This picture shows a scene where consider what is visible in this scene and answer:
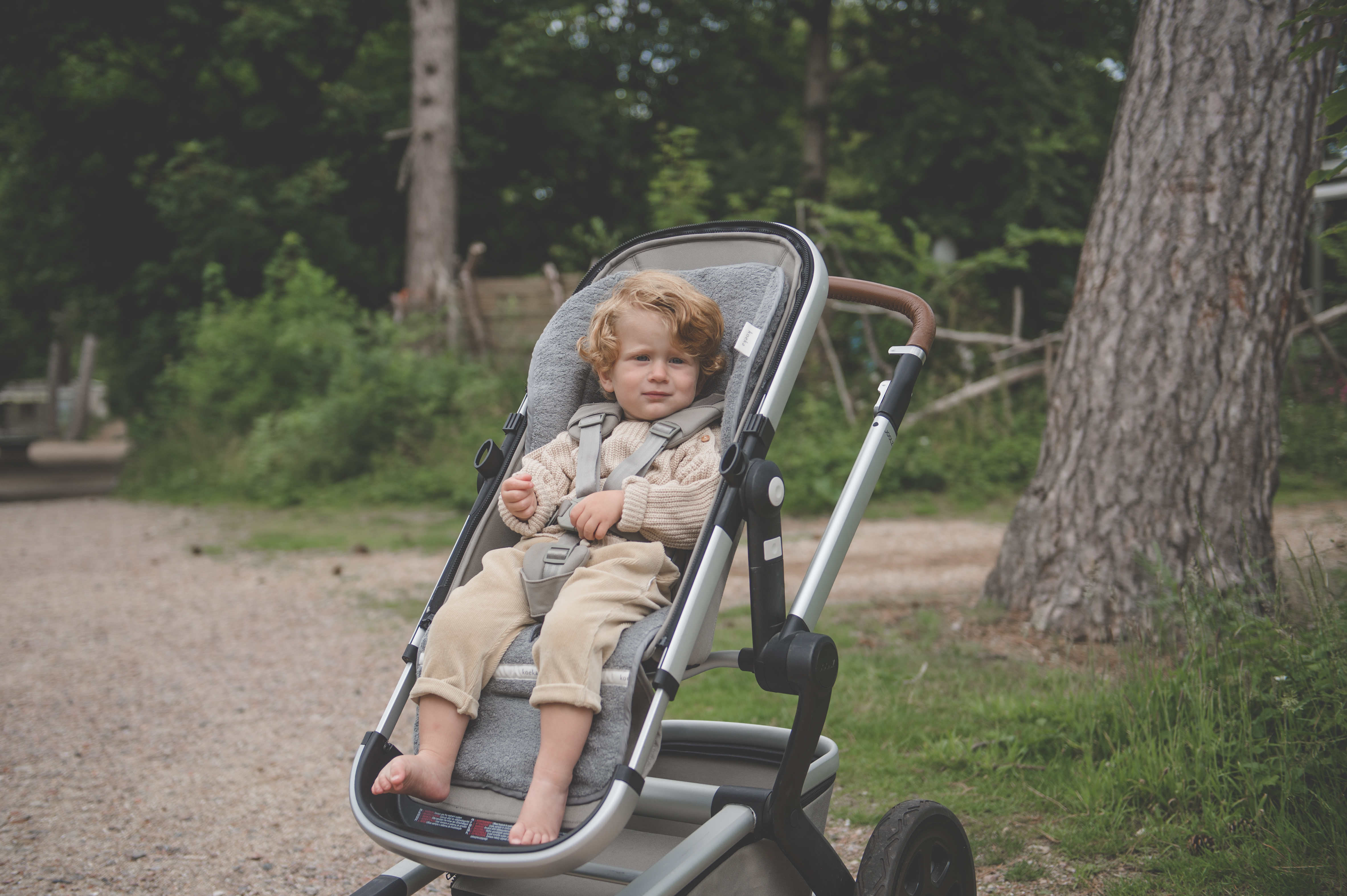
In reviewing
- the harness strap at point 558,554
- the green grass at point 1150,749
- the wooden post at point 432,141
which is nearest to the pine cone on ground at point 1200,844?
the green grass at point 1150,749

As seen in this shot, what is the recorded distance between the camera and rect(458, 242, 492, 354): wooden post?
12.4m

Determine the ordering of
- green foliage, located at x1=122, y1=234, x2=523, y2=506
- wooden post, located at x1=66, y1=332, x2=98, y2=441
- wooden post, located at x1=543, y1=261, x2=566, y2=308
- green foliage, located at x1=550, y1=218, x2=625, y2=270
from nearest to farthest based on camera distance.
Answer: green foliage, located at x1=122, y1=234, x2=523, y2=506
wooden post, located at x1=543, y1=261, x2=566, y2=308
green foliage, located at x1=550, y1=218, x2=625, y2=270
wooden post, located at x1=66, y1=332, x2=98, y2=441

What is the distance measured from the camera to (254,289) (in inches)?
648

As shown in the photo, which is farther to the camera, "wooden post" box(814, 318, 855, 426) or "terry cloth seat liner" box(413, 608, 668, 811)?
"wooden post" box(814, 318, 855, 426)

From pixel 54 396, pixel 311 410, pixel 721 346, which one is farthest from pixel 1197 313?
pixel 54 396

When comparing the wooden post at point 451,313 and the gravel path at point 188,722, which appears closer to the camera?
the gravel path at point 188,722

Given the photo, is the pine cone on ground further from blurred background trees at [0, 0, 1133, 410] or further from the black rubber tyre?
blurred background trees at [0, 0, 1133, 410]

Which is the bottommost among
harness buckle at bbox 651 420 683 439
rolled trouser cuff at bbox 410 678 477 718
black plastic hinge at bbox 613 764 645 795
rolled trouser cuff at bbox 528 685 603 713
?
black plastic hinge at bbox 613 764 645 795

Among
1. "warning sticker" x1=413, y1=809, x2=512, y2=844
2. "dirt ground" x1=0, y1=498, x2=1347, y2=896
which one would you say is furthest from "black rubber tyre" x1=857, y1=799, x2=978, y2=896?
"warning sticker" x1=413, y1=809, x2=512, y2=844

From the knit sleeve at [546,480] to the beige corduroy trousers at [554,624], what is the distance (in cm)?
16

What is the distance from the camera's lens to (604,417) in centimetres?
274

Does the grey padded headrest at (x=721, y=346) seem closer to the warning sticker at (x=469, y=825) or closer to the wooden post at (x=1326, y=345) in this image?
the warning sticker at (x=469, y=825)

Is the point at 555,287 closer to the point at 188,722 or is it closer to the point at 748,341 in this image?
the point at 188,722

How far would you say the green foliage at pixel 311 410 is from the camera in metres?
10.7
